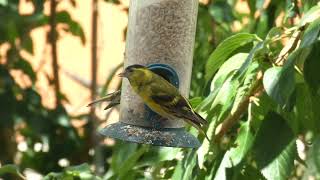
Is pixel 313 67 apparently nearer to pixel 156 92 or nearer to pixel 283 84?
pixel 283 84

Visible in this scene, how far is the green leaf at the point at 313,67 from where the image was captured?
2037 mm

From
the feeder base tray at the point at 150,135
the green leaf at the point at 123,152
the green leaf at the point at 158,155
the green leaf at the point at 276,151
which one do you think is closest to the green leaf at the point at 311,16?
the green leaf at the point at 276,151

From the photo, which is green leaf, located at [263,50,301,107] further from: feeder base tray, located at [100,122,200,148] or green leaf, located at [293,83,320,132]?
feeder base tray, located at [100,122,200,148]

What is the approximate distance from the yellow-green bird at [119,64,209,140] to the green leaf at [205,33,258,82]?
0.16 m

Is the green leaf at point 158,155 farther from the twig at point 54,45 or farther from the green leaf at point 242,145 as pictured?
the twig at point 54,45

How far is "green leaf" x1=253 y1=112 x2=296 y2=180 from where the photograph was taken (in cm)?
216

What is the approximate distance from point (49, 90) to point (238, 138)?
274cm

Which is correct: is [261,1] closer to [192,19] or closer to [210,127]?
[192,19]

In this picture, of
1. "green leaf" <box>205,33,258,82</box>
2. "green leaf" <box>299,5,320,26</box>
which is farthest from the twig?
"green leaf" <box>299,5,320,26</box>

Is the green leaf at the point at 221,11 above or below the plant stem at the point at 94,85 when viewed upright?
above

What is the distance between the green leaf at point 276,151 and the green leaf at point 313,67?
0.19 m

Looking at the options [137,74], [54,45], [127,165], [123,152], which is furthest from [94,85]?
[127,165]

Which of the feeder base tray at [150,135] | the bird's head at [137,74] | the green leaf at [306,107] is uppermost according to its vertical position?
the green leaf at [306,107]

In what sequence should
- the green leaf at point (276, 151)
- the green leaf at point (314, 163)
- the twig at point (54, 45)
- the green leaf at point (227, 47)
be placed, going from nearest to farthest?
the green leaf at point (314, 163) → the green leaf at point (276, 151) → the green leaf at point (227, 47) → the twig at point (54, 45)
